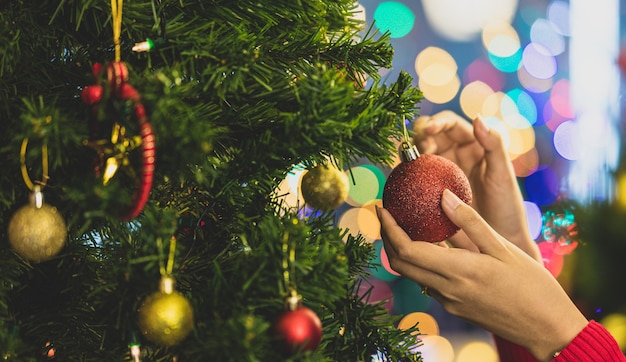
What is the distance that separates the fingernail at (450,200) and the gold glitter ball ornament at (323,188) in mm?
120

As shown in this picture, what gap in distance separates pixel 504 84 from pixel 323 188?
7.75 feet

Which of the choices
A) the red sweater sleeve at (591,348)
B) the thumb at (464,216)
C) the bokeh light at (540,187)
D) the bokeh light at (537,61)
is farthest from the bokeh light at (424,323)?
the thumb at (464,216)

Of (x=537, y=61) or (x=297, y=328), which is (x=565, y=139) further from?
(x=297, y=328)

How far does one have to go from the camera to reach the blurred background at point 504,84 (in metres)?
2.30

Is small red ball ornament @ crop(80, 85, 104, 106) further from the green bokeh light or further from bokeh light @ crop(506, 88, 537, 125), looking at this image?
bokeh light @ crop(506, 88, 537, 125)

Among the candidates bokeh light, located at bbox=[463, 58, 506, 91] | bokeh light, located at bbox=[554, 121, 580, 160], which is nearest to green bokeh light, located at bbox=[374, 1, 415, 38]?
bokeh light, located at bbox=[463, 58, 506, 91]

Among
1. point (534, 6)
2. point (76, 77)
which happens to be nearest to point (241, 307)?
point (76, 77)

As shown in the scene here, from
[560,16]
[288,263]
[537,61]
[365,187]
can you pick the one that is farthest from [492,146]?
[560,16]

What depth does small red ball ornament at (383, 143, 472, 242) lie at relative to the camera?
2.08ft

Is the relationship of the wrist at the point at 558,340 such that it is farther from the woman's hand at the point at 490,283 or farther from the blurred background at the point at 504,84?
the blurred background at the point at 504,84

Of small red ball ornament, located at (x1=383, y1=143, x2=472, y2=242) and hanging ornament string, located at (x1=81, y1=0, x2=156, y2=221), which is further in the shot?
small red ball ornament, located at (x1=383, y1=143, x2=472, y2=242)

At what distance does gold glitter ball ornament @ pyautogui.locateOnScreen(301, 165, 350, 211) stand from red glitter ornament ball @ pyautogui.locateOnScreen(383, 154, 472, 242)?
0.06 meters

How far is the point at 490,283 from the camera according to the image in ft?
2.24

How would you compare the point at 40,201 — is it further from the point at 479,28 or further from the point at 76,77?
the point at 479,28
